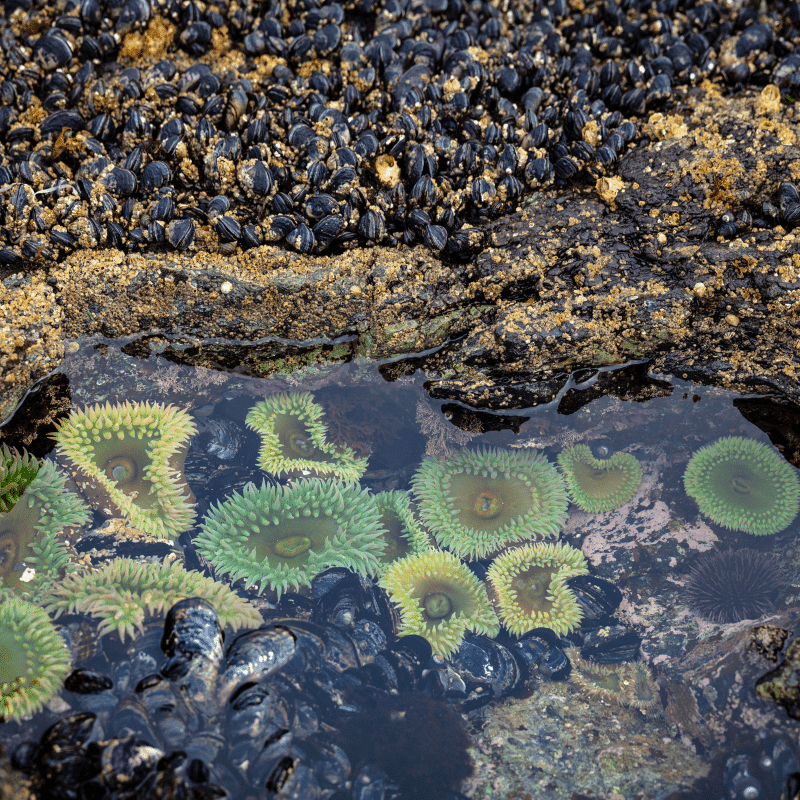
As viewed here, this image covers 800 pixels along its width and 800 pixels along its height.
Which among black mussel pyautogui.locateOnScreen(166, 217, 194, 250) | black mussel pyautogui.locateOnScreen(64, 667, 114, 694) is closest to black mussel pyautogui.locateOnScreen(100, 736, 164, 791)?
black mussel pyautogui.locateOnScreen(64, 667, 114, 694)

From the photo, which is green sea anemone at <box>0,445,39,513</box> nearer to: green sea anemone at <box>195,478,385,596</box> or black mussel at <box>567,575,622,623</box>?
green sea anemone at <box>195,478,385,596</box>

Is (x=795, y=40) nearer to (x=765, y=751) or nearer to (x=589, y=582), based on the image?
(x=589, y=582)

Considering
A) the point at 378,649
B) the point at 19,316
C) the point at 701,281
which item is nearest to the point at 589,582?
the point at 378,649

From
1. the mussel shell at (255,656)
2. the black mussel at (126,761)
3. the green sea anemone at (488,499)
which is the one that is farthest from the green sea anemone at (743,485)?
the black mussel at (126,761)

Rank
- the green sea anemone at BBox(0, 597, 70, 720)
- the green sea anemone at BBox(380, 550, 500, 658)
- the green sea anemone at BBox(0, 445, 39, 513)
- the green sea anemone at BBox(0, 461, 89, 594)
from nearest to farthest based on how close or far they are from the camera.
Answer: the green sea anemone at BBox(0, 597, 70, 720) < the green sea anemone at BBox(0, 461, 89, 594) < the green sea anemone at BBox(0, 445, 39, 513) < the green sea anemone at BBox(380, 550, 500, 658)

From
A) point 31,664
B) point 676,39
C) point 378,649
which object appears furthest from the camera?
point 676,39

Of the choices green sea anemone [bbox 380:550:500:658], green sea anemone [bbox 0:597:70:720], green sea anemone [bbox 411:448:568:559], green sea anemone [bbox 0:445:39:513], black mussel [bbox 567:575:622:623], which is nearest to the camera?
green sea anemone [bbox 0:597:70:720]
